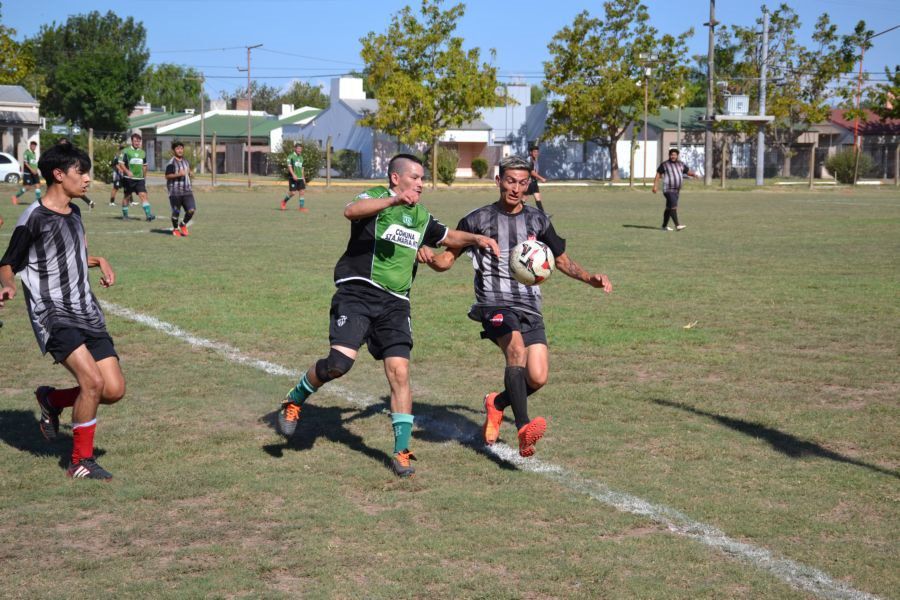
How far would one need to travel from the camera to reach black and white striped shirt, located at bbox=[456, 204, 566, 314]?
6645 mm

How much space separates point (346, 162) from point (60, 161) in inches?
2818

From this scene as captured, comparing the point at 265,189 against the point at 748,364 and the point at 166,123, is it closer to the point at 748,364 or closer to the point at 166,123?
the point at 748,364

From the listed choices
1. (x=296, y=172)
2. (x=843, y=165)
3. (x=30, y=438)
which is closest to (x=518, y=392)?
(x=30, y=438)

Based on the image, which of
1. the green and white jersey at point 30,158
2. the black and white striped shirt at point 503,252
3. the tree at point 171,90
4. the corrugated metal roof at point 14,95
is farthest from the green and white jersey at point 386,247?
the tree at point 171,90

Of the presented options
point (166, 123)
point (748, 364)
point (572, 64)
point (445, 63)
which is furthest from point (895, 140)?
point (748, 364)

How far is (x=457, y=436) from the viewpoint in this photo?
272 inches

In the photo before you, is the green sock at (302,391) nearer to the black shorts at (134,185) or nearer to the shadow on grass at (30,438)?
the shadow on grass at (30,438)

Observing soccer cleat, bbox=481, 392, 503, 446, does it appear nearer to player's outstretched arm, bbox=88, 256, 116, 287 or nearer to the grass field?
the grass field

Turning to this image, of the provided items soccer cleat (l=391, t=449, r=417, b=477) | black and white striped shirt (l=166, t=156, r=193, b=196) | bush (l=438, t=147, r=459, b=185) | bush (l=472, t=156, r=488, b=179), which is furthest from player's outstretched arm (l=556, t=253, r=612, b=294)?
bush (l=472, t=156, r=488, b=179)

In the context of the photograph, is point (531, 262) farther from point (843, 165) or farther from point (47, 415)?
point (843, 165)

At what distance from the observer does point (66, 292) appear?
5.94 meters

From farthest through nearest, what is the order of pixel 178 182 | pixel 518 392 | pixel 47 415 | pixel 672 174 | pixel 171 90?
pixel 171 90 < pixel 672 174 < pixel 178 182 < pixel 47 415 < pixel 518 392

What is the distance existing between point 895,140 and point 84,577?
3362 inches

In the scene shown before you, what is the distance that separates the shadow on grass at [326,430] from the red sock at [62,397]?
1.26 metres
